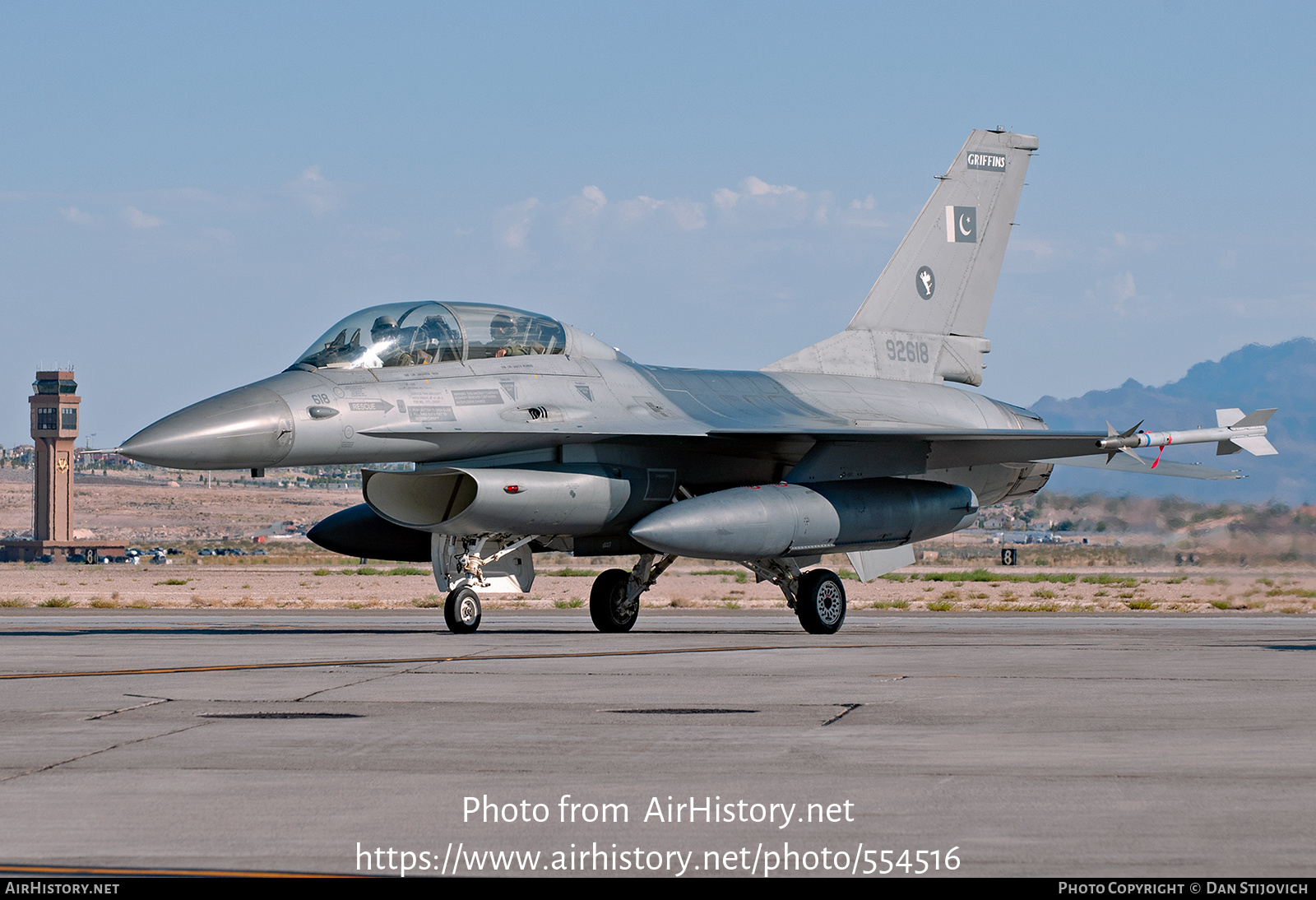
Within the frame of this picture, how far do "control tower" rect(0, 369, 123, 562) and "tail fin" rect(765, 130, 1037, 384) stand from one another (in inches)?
4483

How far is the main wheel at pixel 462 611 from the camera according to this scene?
17.1m

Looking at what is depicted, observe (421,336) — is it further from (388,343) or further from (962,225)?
(962,225)

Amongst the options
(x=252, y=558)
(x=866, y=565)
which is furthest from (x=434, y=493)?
(x=252, y=558)

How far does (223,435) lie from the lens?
14539 millimetres

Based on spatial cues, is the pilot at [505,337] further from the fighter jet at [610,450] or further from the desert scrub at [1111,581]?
the desert scrub at [1111,581]

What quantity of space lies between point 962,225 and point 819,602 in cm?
794

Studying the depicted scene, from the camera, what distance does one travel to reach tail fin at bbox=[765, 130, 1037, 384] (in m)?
23.1

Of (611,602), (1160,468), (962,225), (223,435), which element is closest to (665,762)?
(223,435)

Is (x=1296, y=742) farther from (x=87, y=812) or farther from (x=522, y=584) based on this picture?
(x=522, y=584)

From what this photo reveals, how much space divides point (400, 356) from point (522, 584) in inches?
128

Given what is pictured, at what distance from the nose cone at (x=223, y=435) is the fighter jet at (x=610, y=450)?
0.02 m

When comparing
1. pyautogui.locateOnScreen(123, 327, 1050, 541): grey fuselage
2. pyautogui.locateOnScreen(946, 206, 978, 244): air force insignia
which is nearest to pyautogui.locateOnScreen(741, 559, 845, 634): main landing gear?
pyautogui.locateOnScreen(123, 327, 1050, 541): grey fuselage

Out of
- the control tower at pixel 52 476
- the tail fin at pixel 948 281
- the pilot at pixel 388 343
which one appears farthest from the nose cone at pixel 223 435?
the control tower at pixel 52 476
